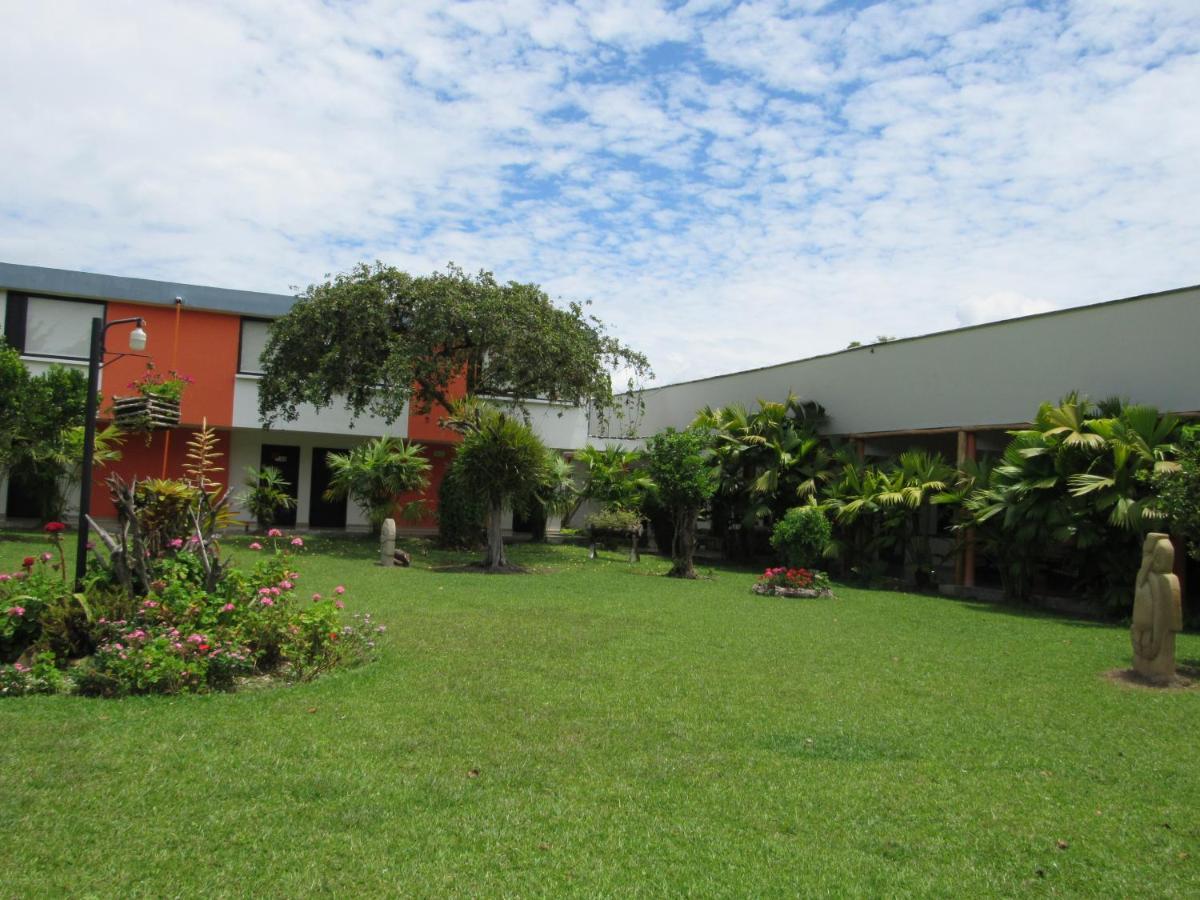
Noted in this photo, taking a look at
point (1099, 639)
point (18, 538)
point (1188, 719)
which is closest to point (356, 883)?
point (1188, 719)

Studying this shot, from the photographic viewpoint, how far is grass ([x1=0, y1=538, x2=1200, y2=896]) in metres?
4.19

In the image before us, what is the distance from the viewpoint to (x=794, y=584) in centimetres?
1546

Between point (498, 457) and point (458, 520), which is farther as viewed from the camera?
point (458, 520)

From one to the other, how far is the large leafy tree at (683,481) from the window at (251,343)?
452 inches

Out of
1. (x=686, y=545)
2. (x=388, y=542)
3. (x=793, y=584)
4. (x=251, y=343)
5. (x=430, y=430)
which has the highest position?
(x=251, y=343)

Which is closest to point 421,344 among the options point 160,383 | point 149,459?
point 160,383

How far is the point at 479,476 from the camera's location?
A: 17281 mm

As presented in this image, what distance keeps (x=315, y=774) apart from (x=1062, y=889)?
3871mm

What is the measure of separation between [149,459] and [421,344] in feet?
32.7

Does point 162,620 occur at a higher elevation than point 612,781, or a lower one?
higher

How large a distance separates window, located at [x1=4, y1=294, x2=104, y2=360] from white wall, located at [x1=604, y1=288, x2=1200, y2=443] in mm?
16872

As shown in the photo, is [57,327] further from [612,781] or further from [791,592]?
[612,781]

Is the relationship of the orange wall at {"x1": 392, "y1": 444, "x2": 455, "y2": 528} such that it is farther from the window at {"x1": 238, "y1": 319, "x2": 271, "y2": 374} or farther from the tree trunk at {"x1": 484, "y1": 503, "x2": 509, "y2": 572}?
the tree trunk at {"x1": 484, "y1": 503, "x2": 509, "y2": 572}

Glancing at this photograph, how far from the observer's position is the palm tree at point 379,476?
20.3 meters
